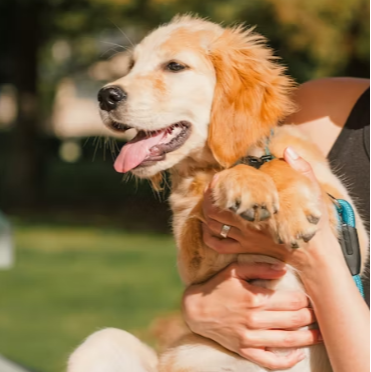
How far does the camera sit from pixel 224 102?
8.75 ft

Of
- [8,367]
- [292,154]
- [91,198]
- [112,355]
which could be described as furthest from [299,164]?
[91,198]

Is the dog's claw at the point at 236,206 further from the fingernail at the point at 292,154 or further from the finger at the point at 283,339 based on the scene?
the finger at the point at 283,339

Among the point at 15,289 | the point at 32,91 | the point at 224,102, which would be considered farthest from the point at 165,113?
the point at 32,91

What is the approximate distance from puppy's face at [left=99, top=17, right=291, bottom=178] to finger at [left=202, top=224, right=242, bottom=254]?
0.86ft

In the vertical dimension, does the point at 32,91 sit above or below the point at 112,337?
above

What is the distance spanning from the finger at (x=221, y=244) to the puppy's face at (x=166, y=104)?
0.31 metres

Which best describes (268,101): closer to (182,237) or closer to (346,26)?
(182,237)

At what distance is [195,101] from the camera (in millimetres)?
2697

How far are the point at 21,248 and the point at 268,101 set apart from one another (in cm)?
760

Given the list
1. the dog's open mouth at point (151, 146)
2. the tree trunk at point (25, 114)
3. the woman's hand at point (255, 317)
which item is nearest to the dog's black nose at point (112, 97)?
the dog's open mouth at point (151, 146)

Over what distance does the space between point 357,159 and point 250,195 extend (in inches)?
38.8

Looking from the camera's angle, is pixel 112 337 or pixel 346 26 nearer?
pixel 112 337

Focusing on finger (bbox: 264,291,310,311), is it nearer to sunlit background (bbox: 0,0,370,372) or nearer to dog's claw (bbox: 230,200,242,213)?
dog's claw (bbox: 230,200,242,213)

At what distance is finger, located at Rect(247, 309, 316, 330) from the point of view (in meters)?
2.48
